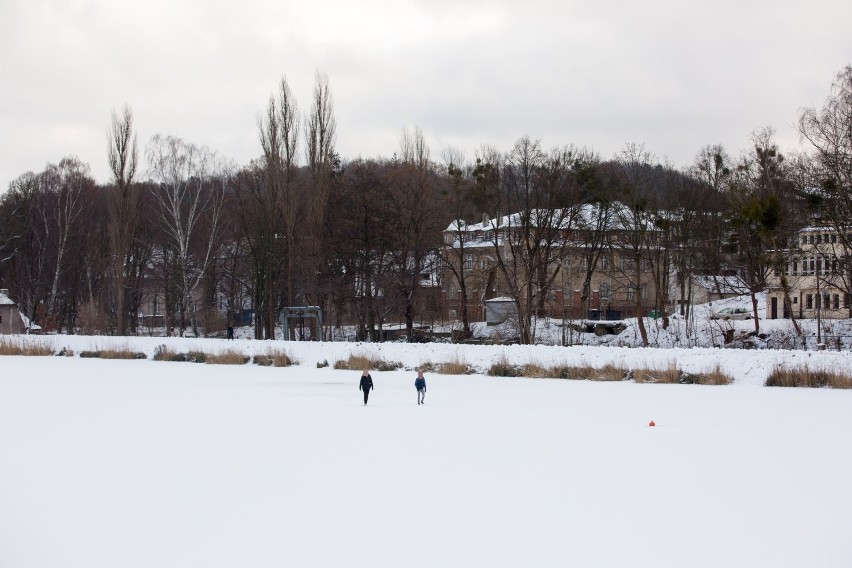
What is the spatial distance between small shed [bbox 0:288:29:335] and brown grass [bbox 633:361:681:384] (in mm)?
51198

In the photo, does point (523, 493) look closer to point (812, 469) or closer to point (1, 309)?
point (812, 469)

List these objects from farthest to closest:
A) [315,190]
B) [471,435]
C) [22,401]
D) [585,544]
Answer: [315,190] → [22,401] → [471,435] → [585,544]

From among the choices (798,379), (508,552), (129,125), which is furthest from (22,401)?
(129,125)

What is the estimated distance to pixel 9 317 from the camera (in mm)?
65812

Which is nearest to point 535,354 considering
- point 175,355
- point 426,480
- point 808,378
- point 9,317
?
point 808,378

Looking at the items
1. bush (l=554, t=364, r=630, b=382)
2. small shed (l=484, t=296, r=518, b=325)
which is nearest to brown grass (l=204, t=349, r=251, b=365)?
bush (l=554, t=364, r=630, b=382)

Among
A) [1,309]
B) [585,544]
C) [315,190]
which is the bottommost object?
[585,544]

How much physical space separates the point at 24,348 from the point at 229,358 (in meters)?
14.7

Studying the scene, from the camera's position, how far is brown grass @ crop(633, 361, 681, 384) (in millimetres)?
28125

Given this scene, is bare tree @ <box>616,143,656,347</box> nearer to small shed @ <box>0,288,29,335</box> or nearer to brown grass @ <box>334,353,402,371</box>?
brown grass @ <box>334,353,402,371</box>

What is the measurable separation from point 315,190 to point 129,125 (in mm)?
14028

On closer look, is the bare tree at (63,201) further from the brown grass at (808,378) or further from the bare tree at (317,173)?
the brown grass at (808,378)

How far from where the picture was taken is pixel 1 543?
9383 mm

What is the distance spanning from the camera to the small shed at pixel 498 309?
54.8 metres
